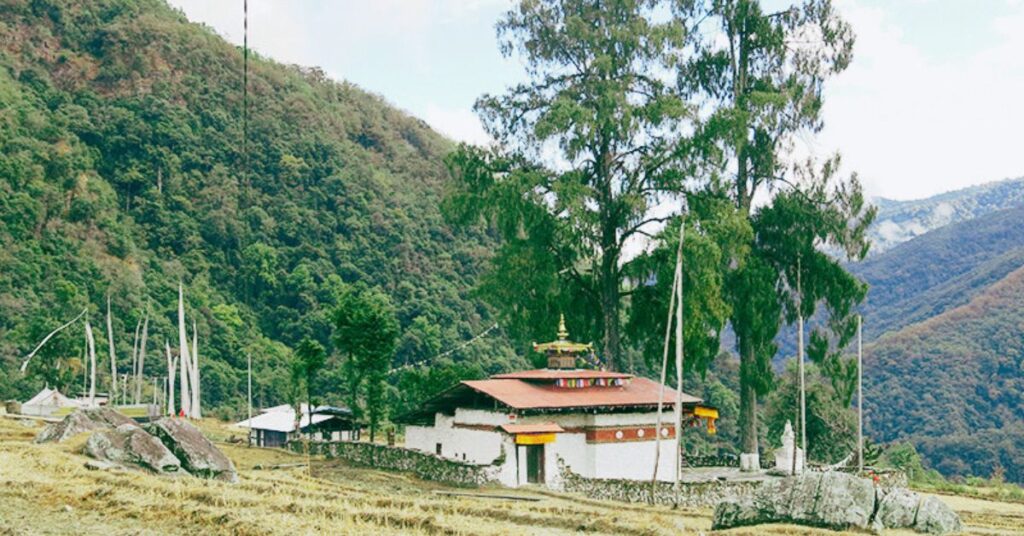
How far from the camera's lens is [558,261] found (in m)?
44.5

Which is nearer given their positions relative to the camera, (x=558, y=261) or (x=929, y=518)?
(x=929, y=518)

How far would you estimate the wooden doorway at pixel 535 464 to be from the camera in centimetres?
3484

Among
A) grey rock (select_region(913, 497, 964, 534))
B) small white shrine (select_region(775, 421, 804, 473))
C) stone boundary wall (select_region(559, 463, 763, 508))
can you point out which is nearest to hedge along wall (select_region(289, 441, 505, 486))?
stone boundary wall (select_region(559, 463, 763, 508))

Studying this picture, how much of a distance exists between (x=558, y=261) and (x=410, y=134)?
3564 inches

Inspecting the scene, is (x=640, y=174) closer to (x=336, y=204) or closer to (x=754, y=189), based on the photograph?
(x=754, y=189)

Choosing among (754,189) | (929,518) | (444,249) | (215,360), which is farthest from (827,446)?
(444,249)

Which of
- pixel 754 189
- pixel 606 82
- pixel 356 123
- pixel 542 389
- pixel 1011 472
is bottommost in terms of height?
pixel 1011 472

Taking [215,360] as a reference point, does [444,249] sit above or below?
above

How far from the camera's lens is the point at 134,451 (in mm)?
25344

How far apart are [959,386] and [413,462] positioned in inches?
2843

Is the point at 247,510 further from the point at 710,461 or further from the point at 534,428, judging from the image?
the point at 710,461

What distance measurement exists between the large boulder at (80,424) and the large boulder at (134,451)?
99.8 inches

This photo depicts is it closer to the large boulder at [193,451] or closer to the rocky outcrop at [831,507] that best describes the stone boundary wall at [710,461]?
the rocky outcrop at [831,507]

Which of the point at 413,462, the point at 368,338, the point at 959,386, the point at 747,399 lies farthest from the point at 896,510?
the point at 959,386
